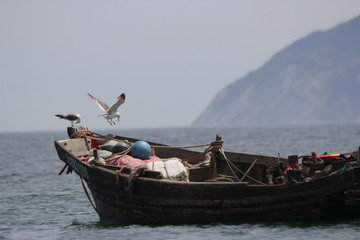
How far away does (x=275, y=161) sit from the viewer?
18953 millimetres

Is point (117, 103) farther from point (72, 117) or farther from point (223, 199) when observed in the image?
point (223, 199)

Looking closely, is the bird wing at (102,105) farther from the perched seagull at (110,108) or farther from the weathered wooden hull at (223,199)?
the weathered wooden hull at (223,199)

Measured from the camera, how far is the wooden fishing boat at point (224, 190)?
15.9 m

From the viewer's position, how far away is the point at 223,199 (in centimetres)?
1645

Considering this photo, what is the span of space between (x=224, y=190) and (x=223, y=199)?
25cm

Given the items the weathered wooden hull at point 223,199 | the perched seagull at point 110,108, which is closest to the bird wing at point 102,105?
the perched seagull at point 110,108

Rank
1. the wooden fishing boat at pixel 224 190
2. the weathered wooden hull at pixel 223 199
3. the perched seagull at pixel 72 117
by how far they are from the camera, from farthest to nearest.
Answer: the perched seagull at pixel 72 117 < the wooden fishing boat at pixel 224 190 < the weathered wooden hull at pixel 223 199

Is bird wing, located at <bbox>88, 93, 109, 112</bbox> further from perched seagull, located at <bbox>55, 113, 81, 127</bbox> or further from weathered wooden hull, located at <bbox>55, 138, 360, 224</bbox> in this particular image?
weathered wooden hull, located at <bbox>55, 138, 360, 224</bbox>

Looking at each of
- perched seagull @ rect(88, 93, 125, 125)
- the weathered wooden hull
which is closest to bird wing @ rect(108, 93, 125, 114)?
perched seagull @ rect(88, 93, 125, 125)

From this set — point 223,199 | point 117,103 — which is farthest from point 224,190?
point 117,103

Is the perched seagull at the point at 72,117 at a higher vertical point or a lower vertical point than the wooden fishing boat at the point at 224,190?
higher

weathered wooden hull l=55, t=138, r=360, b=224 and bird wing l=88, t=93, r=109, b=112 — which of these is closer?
weathered wooden hull l=55, t=138, r=360, b=224

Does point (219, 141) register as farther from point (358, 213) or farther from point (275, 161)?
point (358, 213)

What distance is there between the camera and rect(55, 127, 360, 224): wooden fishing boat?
52.0ft
